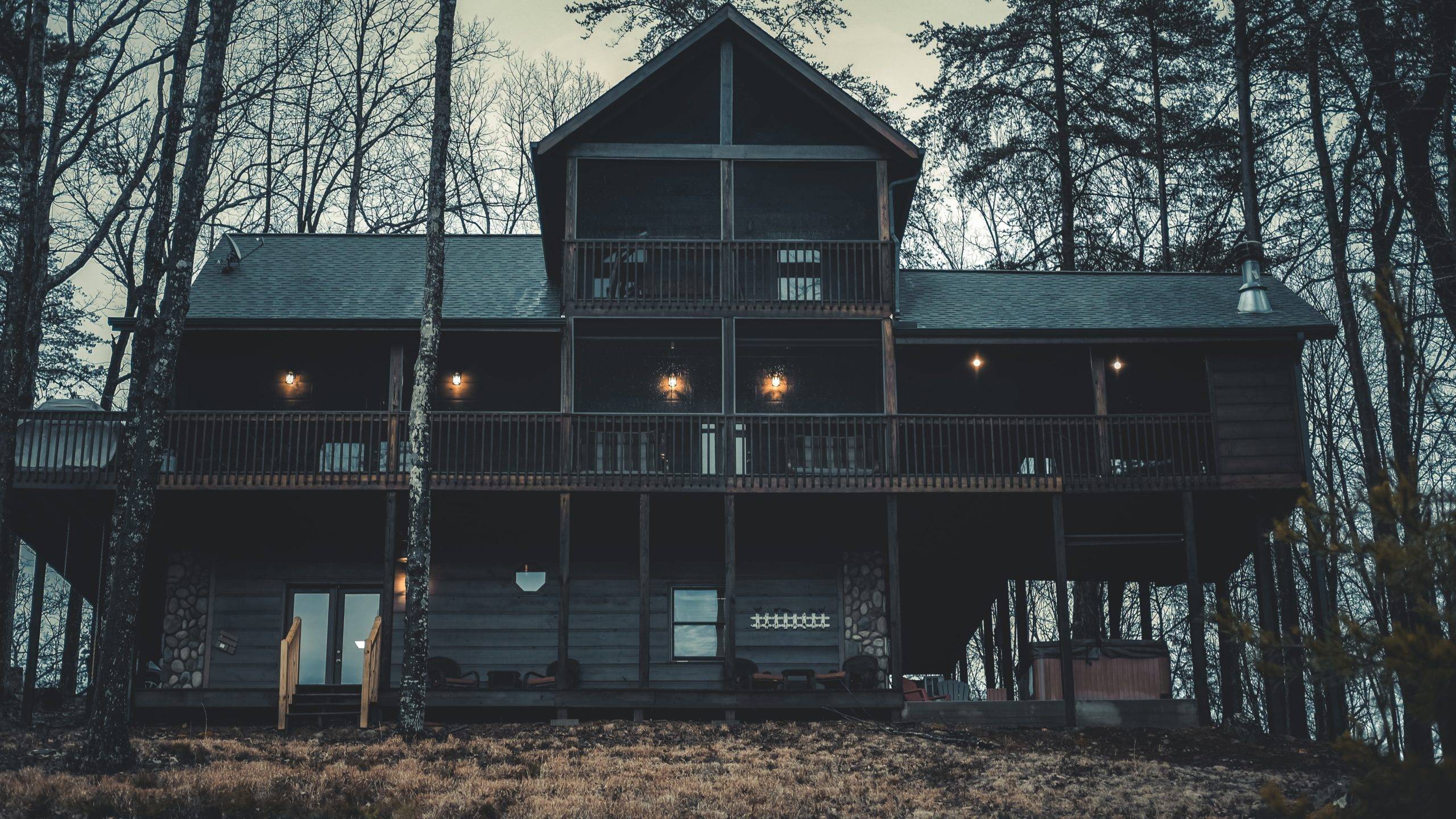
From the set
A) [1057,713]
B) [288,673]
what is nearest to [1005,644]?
[1057,713]

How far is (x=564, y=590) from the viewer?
18.1 m

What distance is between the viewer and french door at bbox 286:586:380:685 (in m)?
19.8

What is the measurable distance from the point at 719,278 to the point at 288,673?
8.19m

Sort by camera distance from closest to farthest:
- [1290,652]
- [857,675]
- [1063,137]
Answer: [857,675] → [1290,652] → [1063,137]

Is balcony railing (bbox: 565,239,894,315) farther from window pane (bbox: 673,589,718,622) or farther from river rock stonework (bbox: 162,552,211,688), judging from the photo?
river rock stonework (bbox: 162,552,211,688)

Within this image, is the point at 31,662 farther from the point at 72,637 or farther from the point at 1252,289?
the point at 1252,289

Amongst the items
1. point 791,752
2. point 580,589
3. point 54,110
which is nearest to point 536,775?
point 791,752

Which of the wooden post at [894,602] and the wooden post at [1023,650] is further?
the wooden post at [1023,650]

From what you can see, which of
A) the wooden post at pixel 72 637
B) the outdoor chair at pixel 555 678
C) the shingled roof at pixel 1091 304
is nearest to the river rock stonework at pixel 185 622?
the wooden post at pixel 72 637

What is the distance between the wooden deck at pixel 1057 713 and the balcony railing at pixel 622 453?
9.68 ft

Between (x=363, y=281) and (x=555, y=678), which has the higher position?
(x=363, y=281)

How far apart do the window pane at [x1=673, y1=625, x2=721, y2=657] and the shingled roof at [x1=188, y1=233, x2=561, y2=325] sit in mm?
5120

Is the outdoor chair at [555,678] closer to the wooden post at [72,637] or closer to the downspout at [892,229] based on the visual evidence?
the wooden post at [72,637]

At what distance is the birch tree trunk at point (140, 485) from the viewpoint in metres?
13.2
